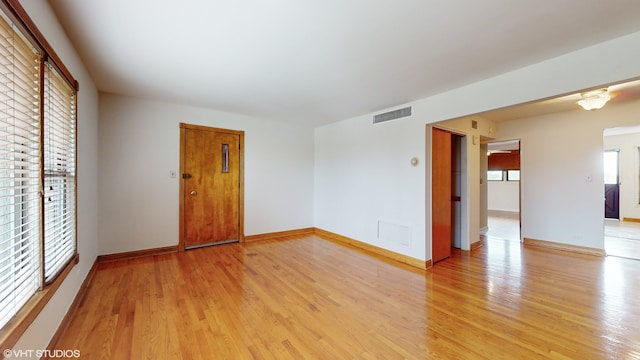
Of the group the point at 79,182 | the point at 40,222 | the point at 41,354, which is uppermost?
the point at 79,182

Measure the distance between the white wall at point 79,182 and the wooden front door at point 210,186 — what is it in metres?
1.11

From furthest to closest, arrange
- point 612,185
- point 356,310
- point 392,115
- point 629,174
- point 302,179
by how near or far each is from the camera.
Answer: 1. point 612,185
2. point 629,174
3. point 302,179
4. point 392,115
5. point 356,310

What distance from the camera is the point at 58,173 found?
1.98m

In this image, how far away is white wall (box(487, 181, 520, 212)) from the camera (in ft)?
28.0

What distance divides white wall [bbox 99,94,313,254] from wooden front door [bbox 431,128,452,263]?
3004mm

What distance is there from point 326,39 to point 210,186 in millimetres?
3265

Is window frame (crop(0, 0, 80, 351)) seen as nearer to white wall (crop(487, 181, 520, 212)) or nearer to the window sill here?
the window sill

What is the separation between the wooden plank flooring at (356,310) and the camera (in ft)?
5.82

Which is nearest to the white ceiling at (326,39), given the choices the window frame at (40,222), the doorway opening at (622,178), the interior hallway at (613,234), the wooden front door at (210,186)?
the window frame at (40,222)

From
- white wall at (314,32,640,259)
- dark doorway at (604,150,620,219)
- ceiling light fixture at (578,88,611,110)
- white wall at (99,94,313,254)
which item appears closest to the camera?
white wall at (314,32,640,259)

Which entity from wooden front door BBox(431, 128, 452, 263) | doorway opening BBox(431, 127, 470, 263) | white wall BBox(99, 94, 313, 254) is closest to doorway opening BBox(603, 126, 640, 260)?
doorway opening BBox(431, 127, 470, 263)

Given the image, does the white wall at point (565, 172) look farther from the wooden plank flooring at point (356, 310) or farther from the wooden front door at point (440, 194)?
the wooden front door at point (440, 194)

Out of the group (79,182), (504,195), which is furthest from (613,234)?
(79,182)

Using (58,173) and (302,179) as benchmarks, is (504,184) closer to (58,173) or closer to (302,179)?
(302,179)
